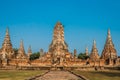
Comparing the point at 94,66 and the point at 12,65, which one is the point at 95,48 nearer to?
the point at 94,66

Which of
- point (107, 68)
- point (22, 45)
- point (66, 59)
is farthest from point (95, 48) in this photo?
point (22, 45)

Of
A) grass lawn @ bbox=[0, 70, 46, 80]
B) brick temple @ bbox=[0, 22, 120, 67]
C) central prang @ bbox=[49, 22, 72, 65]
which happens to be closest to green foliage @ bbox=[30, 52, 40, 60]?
brick temple @ bbox=[0, 22, 120, 67]

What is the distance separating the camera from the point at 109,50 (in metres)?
53.9

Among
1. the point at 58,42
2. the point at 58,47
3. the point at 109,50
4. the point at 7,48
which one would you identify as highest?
the point at 58,42

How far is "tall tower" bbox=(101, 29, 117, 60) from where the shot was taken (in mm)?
53469

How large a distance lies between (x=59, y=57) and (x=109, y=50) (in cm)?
1157

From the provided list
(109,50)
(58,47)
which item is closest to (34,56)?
(58,47)

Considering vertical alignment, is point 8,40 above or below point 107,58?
above

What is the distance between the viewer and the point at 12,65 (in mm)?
48125

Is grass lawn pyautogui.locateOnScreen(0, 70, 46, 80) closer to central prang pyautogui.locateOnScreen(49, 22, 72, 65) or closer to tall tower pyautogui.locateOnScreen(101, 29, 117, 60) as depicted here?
central prang pyautogui.locateOnScreen(49, 22, 72, 65)

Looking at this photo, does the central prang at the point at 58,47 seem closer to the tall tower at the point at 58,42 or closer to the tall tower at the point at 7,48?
the tall tower at the point at 58,42

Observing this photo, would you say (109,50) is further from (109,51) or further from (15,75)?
(15,75)

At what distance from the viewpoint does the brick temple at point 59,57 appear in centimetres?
4969

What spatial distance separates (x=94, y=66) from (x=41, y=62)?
11884 millimetres
